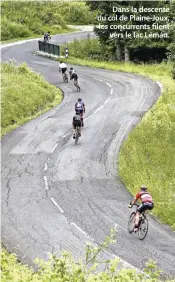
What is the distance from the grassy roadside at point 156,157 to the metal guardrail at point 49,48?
21509mm

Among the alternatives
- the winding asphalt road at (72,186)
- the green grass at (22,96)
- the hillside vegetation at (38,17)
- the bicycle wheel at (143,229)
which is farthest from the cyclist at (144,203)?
the hillside vegetation at (38,17)

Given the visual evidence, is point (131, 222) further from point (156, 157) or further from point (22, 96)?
point (22, 96)

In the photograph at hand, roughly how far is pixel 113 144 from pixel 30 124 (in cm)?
630

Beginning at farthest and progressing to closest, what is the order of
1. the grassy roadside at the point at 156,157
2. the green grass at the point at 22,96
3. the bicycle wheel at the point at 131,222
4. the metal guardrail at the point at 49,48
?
the metal guardrail at the point at 49,48, the green grass at the point at 22,96, the grassy roadside at the point at 156,157, the bicycle wheel at the point at 131,222

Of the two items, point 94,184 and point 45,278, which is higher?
point 45,278

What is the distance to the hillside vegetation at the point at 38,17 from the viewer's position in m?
65.7

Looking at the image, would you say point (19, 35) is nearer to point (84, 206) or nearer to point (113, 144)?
point (113, 144)

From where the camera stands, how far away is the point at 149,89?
35.8 meters

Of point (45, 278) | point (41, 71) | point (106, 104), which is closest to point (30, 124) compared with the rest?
point (106, 104)

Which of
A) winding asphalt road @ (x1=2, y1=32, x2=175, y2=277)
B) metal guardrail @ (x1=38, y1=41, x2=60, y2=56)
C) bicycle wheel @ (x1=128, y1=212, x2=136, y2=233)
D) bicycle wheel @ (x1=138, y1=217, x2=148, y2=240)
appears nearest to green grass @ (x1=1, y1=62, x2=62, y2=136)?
winding asphalt road @ (x1=2, y1=32, x2=175, y2=277)

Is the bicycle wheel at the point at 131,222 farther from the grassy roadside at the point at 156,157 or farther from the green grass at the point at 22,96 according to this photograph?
the green grass at the point at 22,96

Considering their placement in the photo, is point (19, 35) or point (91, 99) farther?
point (19, 35)

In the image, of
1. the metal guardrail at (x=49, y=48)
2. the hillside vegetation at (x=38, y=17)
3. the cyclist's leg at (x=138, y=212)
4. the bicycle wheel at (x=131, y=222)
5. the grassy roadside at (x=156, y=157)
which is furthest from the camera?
the hillside vegetation at (x=38, y=17)

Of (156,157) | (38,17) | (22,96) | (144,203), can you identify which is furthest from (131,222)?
(38,17)
